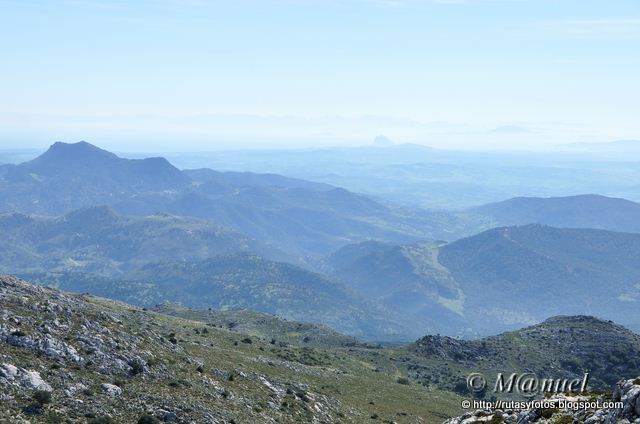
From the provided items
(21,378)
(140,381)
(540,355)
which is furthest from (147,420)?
(540,355)

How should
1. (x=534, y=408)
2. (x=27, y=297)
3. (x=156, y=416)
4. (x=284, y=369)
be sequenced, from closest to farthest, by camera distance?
(x=534, y=408) → (x=156, y=416) → (x=27, y=297) → (x=284, y=369)

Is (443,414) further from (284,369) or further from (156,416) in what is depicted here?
(156,416)

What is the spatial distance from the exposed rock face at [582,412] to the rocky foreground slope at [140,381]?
2611 cm

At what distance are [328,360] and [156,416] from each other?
2593 inches

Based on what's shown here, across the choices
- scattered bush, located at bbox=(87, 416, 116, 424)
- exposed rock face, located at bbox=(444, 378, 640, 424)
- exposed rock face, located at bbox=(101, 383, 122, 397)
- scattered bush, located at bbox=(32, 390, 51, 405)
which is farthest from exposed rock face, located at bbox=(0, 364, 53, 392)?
exposed rock face, located at bbox=(444, 378, 640, 424)

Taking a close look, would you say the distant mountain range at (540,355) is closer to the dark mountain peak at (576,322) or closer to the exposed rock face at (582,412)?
the dark mountain peak at (576,322)

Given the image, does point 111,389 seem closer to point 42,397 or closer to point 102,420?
point 102,420

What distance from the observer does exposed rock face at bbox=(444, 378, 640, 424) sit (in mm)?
30359

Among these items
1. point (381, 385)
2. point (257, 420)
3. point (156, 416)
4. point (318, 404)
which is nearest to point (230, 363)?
point (318, 404)

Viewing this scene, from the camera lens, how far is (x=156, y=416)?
4931 cm

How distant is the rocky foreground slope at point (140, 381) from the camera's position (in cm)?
4697

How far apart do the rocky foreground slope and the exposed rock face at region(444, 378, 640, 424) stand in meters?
26.1

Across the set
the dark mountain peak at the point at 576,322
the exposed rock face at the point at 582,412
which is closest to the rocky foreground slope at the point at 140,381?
the exposed rock face at the point at 582,412

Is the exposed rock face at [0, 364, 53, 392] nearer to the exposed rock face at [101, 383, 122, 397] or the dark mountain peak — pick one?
the exposed rock face at [101, 383, 122, 397]
